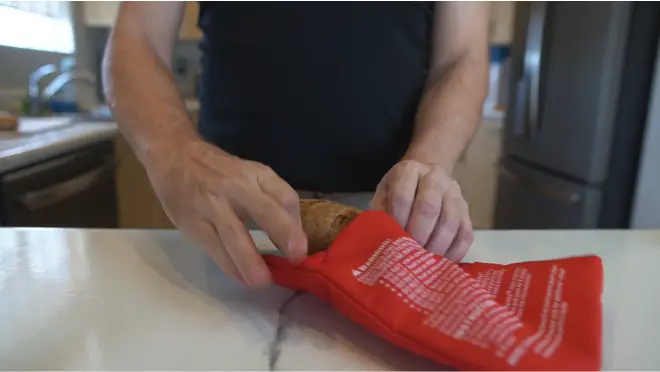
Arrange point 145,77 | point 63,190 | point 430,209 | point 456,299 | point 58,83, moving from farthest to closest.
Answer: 1. point 58,83
2. point 63,190
3. point 145,77
4. point 430,209
5. point 456,299

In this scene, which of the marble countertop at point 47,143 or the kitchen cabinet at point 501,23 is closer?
the marble countertop at point 47,143

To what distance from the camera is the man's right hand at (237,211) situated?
36cm

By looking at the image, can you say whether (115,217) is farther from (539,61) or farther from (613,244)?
(613,244)

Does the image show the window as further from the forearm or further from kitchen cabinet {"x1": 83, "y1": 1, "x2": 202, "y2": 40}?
the forearm

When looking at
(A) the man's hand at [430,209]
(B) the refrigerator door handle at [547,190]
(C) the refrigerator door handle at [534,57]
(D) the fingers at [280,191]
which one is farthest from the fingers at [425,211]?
(C) the refrigerator door handle at [534,57]

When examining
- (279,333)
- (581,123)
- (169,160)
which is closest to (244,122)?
(169,160)

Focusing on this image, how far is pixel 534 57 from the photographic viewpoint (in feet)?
5.43

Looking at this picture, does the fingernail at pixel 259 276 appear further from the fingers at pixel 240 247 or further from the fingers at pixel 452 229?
the fingers at pixel 452 229

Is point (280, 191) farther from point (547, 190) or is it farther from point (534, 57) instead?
point (534, 57)

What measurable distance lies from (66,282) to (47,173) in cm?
107

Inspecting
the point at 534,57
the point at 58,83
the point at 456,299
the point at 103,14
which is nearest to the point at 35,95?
the point at 58,83

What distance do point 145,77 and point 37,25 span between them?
1.88 meters

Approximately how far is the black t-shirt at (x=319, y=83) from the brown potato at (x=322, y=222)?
32 centimetres

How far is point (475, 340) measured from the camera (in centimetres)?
28
